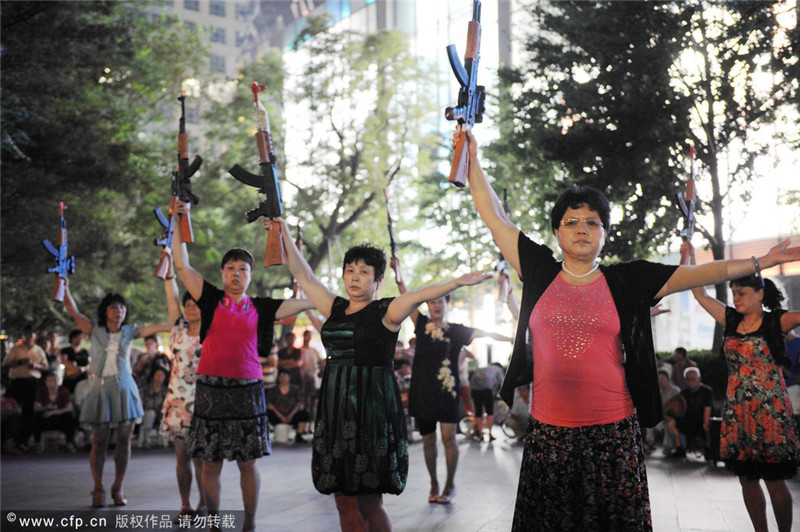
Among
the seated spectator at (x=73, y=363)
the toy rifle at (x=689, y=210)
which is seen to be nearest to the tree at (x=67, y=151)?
the seated spectator at (x=73, y=363)

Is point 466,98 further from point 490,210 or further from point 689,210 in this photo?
point 689,210

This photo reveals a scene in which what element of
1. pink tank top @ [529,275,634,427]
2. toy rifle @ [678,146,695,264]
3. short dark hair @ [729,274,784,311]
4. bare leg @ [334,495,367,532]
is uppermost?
toy rifle @ [678,146,695,264]

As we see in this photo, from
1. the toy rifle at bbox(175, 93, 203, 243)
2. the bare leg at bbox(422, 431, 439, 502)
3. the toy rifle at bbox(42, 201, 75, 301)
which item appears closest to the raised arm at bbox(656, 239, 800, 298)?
the toy rifle at bbox(175, 93, 203, 243)

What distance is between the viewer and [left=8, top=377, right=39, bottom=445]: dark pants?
13.6 m

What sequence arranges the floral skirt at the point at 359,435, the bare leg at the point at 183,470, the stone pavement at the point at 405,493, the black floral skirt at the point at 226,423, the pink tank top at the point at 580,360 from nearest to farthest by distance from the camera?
1. the pink tank top at the point at 580,360
2. the floral skirt at the point at 359,435
3. the black floral skirt at the point at 226,423
4. the stone pavement at the point at 405,493
5. the bare leg at the point at 183,470

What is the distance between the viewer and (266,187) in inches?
203

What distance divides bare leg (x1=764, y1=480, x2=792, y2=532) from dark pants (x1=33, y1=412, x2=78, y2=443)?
11.6m

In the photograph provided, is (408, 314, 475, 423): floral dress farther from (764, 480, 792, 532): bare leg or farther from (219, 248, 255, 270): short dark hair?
(764, 480, 792, 532): bare leg

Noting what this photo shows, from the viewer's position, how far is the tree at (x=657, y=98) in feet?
47.1

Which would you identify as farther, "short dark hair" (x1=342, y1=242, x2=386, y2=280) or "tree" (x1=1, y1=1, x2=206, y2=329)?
"tree" (x1=1, y1=1, x2=206, y2=329)

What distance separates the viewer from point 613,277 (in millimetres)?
3512

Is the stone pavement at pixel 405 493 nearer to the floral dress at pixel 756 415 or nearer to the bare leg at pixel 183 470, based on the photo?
the bare leg at pixel 183 470

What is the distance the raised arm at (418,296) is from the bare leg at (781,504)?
2796 mm

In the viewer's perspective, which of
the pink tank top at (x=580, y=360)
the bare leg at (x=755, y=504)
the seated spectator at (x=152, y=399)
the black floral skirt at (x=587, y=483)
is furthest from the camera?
the seated spectator at (x=152, y=399)
